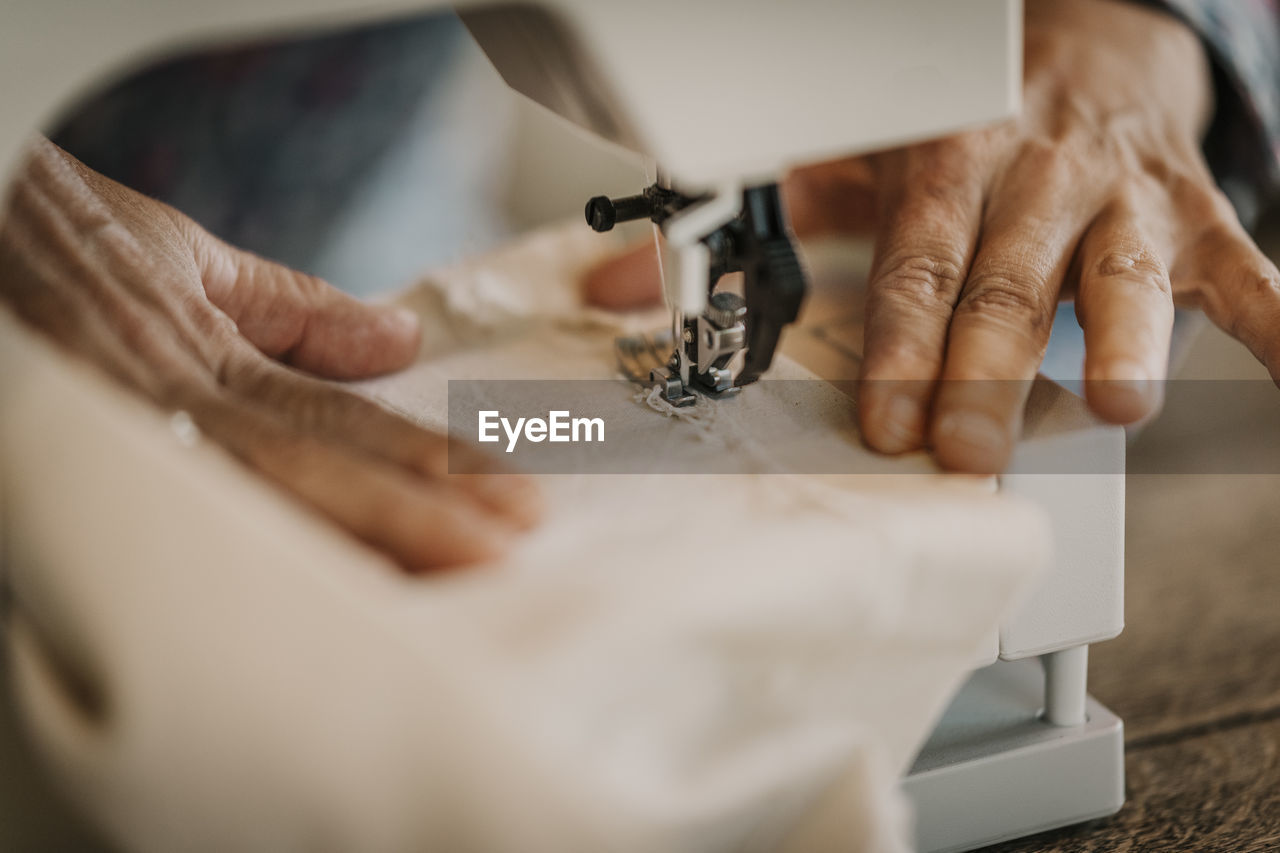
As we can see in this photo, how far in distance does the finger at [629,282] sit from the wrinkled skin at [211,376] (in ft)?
1.07

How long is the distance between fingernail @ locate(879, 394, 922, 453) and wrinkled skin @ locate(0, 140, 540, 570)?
206 mm

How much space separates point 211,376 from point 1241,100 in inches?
37.1

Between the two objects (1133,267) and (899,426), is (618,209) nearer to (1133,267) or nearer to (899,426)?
(899,426)

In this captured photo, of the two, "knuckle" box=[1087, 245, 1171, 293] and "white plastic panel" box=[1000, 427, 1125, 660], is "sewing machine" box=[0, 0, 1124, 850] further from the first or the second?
"knuckle" box=[1087, 245, 1171, 293]

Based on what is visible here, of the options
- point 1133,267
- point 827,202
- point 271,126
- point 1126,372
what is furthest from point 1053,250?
point 271,126

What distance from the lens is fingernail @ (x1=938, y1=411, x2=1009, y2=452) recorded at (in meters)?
0.51

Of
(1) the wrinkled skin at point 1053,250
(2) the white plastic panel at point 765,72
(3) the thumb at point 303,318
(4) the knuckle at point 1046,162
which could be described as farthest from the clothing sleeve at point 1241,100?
(3) the thumb at point 303,318

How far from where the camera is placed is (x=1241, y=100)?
0.94 m

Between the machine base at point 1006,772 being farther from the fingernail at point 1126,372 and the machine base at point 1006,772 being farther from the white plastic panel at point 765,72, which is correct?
the white plastic panel at point 765,72

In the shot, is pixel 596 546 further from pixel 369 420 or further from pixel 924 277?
pixel 924 277

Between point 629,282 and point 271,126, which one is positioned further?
point 271,126

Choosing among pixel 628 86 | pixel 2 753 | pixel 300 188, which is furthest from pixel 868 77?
pixel 300 188

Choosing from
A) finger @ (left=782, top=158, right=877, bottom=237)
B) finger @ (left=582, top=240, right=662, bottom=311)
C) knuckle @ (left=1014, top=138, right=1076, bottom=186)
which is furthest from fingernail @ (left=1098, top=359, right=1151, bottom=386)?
finger @ (left=782, top=158, right=877, bottom=237)

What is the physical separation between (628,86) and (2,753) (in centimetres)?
53
